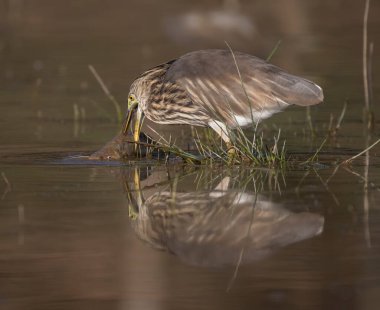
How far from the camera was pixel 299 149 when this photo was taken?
979 cm

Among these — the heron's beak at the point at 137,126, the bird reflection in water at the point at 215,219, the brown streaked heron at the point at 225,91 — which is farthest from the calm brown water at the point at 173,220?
the brown streaked heron at the point at 225,91

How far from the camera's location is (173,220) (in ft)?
22.8

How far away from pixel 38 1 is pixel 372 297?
19.9 meters

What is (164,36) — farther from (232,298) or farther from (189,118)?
(232,298)

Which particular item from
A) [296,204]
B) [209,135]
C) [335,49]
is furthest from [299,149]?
[335,49]

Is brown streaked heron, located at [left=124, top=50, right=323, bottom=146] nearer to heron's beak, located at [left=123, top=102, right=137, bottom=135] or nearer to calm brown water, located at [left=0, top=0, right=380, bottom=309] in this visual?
heron's beak, located at [left=123, top=102, right=137, bottom=135]

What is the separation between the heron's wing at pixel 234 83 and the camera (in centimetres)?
907

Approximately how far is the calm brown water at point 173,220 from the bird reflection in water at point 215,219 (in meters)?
0.01

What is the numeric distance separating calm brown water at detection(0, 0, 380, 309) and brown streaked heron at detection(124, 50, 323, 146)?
0.54 m

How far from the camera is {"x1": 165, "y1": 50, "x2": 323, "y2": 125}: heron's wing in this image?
29.8 ft

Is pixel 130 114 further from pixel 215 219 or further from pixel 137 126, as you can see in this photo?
pixel 215 219

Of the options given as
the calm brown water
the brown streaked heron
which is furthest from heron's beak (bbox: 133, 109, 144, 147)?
the calm brown water

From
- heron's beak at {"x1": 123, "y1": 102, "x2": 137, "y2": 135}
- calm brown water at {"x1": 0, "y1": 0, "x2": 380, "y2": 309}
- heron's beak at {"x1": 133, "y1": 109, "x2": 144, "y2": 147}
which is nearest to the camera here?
calm brown water at {"x1": 0, "y1": 0, "x2": 380, "y2": 309}

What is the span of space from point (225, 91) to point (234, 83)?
90 millimetres
